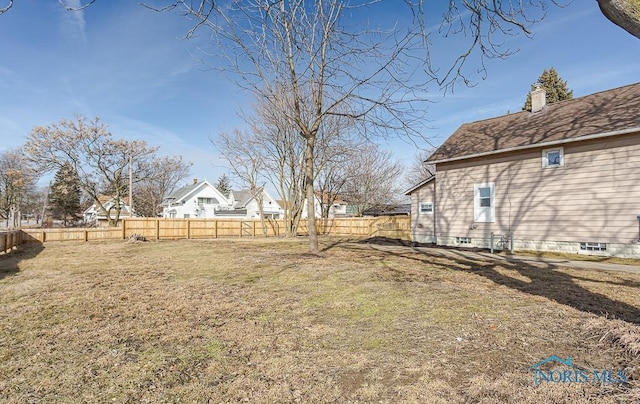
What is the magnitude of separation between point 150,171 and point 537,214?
3286 cm

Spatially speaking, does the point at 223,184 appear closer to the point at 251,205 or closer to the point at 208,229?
the point at 251,205

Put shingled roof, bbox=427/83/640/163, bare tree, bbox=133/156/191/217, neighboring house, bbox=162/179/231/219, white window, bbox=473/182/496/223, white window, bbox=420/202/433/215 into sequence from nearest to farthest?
shingled roof, bbox=427/83/640/163 → white window, bbox=473/182/496/223 → white window, bbox=420/202/433/215 → neighboring house, bbox=162/179/231/219 → bare tree, bbox=133/156/191/217

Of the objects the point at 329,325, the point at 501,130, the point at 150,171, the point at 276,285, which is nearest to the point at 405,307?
the point at 329,325

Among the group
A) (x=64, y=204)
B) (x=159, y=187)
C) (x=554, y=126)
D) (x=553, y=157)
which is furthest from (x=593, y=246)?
(x=64, y=204)

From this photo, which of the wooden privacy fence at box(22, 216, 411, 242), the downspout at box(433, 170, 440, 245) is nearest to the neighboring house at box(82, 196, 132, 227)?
the wooden privacy fence at box(22, 216, 411, 242)

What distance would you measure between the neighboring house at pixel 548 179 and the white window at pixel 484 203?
0.12 ft

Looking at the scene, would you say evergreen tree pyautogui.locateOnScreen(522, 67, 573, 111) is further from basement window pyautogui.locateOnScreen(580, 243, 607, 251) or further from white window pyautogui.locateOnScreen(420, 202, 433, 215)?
basement window pyautogui.locateOnScreen(580, 243, 607, 251)

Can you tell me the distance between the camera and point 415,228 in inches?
633

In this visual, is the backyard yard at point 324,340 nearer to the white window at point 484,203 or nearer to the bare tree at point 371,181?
the white window at point 484,203

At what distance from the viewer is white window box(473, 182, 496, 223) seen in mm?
12672

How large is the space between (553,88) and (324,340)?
103 ft

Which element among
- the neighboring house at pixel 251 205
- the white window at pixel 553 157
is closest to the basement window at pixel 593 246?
the white window at pixel 553 157

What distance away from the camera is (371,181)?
105ft

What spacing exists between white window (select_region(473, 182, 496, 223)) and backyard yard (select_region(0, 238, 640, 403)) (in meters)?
6.27
